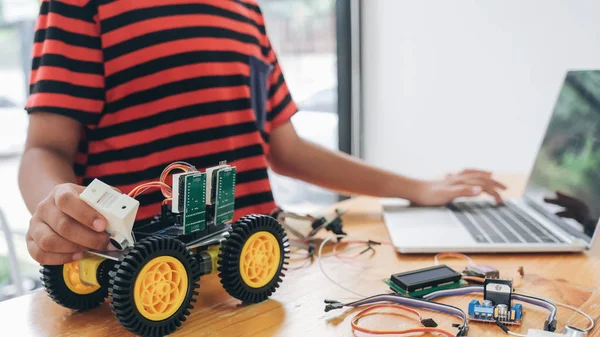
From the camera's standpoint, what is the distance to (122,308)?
524mm

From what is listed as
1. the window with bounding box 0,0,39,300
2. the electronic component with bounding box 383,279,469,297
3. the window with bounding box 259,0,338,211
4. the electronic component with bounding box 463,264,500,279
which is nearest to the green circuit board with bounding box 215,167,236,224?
the electronic component with bounding box 383,279,469,297

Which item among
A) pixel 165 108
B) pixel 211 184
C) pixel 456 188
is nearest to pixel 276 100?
pixel 165 108

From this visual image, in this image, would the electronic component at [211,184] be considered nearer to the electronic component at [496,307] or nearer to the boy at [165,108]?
the boy at [165,108]

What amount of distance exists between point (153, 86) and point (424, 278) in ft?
1.67

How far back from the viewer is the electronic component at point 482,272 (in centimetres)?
71

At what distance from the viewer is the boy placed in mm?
771

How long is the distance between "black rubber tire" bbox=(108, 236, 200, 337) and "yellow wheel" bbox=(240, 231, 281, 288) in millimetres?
77

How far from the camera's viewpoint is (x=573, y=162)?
99cm

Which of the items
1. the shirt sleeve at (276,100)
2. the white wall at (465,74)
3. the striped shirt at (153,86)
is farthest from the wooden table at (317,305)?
the white wall at (465,74)

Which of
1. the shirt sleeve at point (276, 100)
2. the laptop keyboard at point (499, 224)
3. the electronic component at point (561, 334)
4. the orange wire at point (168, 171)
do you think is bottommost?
the laptop keyboard at point (499, 224)

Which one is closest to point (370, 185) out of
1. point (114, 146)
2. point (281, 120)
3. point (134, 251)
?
point (281, 120)

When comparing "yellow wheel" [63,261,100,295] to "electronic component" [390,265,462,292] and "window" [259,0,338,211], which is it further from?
"window" [259,0,338,211]

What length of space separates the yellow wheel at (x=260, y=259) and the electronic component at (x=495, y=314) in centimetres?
23

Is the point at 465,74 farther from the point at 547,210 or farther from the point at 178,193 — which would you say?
the point at 178,193
